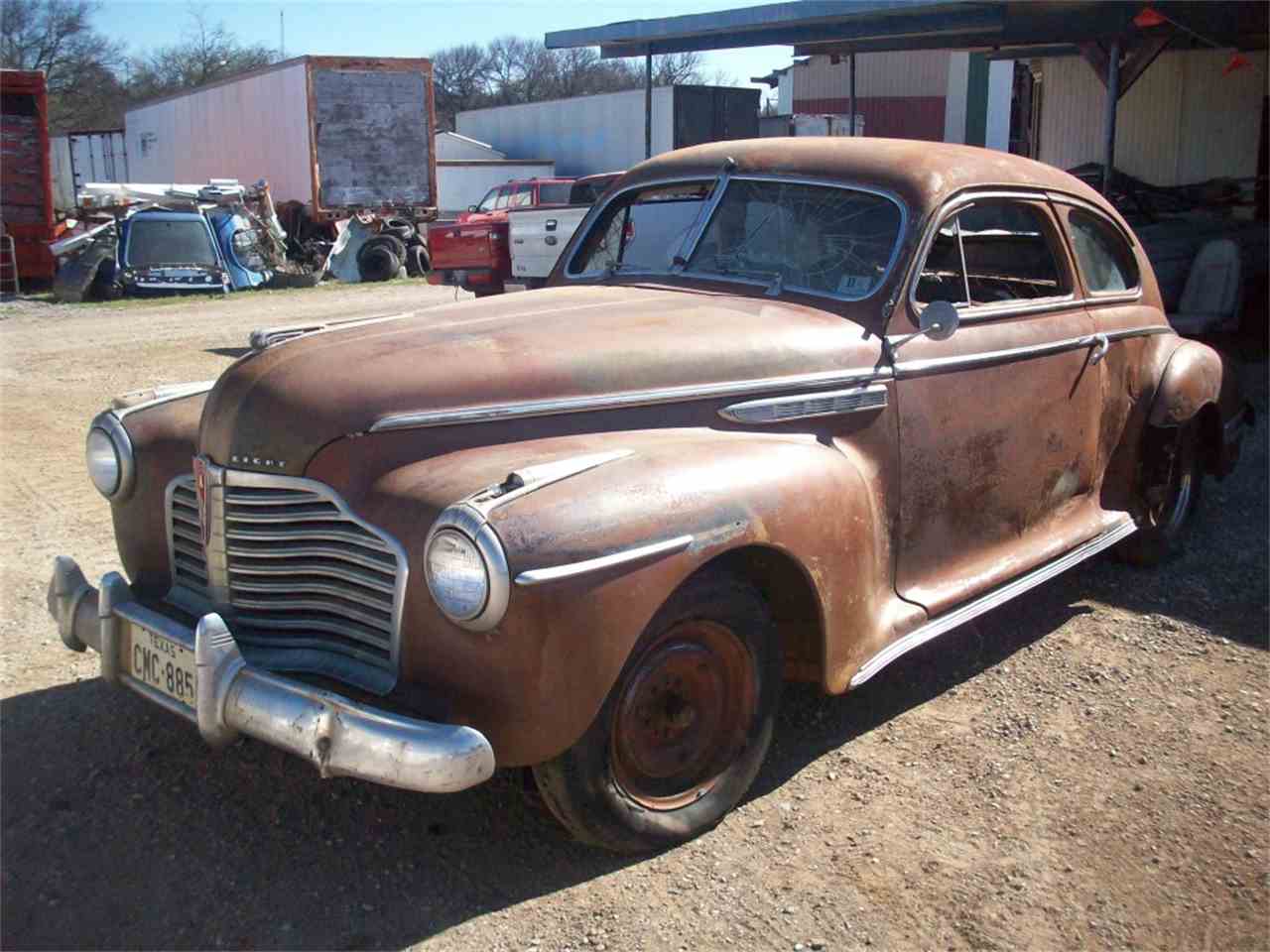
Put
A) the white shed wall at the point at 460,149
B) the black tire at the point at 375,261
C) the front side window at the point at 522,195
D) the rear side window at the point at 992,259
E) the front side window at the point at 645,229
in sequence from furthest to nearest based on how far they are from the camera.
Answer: the white shed wall at the point at 460,149 → the black tire at the point at 375,261 → the front side window at the point at 522,195 → the front side window at the point at 645,229 → the rear side window at the point at 992,259

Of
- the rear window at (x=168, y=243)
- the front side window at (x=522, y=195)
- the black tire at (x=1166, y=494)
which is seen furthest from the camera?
the rear window at (x=168, y=243)

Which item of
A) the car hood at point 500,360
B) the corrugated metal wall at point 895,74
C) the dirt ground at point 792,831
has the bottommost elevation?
the dirt ground at point 792,831

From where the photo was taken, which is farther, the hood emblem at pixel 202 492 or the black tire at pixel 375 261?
the black tire at pixel 375 261

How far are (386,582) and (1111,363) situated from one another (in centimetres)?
332

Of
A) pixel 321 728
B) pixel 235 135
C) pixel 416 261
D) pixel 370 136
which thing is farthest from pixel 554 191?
→ pixel 321 728

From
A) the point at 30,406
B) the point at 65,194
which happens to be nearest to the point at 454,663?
the point at 30,406

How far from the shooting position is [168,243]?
1839 centimetres

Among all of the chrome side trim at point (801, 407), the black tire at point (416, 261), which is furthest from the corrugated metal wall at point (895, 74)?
the chrome side trim at point (801, 407)

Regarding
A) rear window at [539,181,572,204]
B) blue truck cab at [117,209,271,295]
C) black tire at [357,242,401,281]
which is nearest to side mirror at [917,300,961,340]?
rear window at [539,181,572,204]

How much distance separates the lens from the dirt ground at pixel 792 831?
291 cm

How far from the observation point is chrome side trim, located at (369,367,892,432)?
3131 millimetres

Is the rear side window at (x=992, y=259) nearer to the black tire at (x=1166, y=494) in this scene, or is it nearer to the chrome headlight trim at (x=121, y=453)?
the black tire at (x=1166, y=494)

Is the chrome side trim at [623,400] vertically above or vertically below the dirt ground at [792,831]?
above

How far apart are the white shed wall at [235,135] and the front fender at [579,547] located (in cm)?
1967
